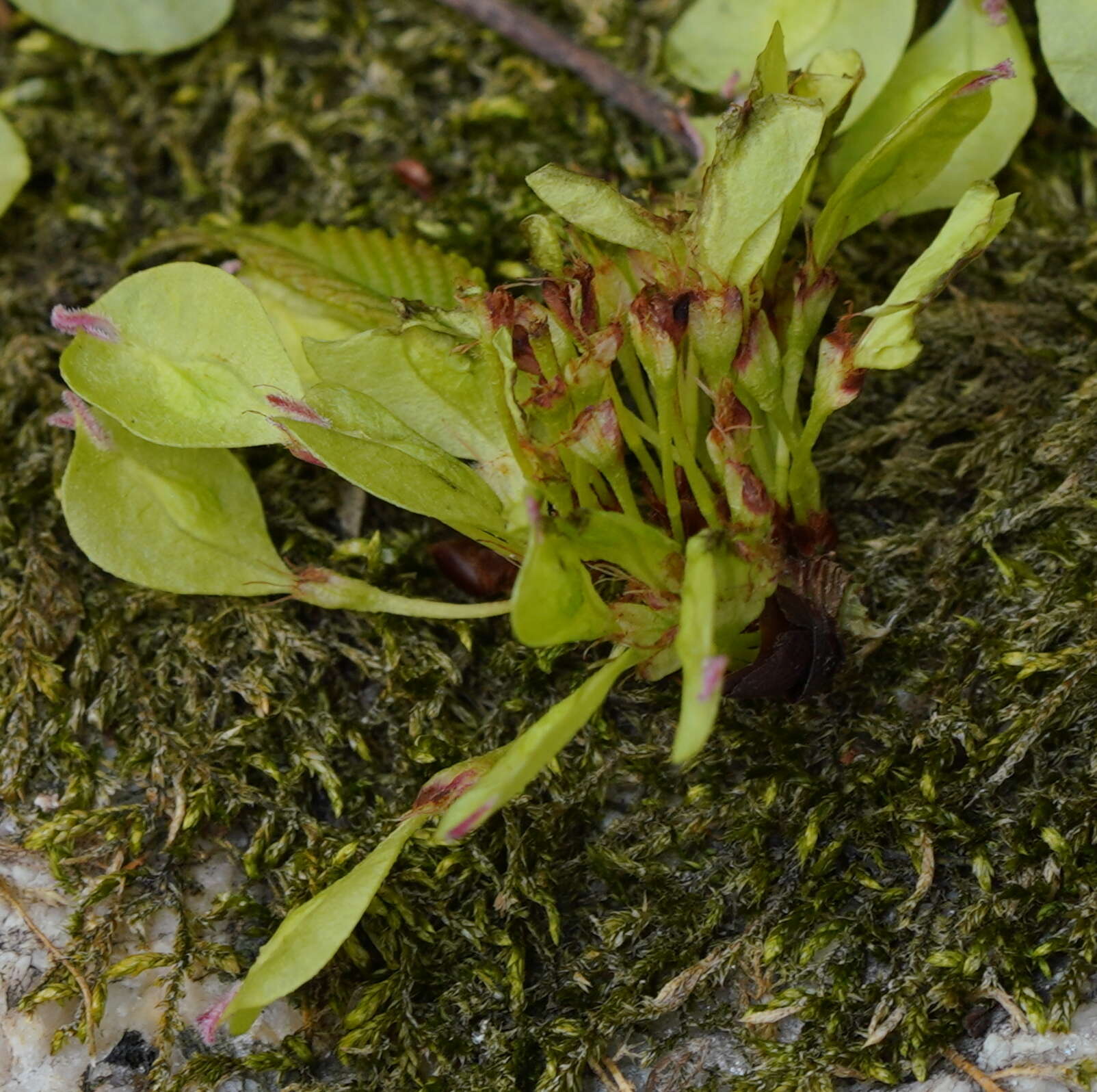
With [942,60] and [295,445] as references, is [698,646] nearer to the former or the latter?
[295,445]

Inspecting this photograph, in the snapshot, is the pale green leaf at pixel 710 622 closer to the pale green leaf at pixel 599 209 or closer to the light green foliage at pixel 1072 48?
the pale green leaf at pixel 599 209

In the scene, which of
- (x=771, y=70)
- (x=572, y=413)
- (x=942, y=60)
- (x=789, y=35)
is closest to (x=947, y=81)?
(x=942, y=60)

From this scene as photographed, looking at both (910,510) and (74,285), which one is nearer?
(910,510)

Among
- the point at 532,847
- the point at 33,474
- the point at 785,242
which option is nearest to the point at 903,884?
the point at 532,847

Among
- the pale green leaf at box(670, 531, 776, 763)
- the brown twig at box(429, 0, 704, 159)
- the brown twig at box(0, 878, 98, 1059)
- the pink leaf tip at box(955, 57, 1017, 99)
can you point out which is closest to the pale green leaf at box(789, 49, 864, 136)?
the pink leaf tip at box(955, 57, 1017, 99)

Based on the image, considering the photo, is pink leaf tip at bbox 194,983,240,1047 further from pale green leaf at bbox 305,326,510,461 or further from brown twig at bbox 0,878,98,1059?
pale green leaf at bbox 305,326,510,461

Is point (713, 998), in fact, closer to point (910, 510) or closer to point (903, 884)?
point (903, 884)
